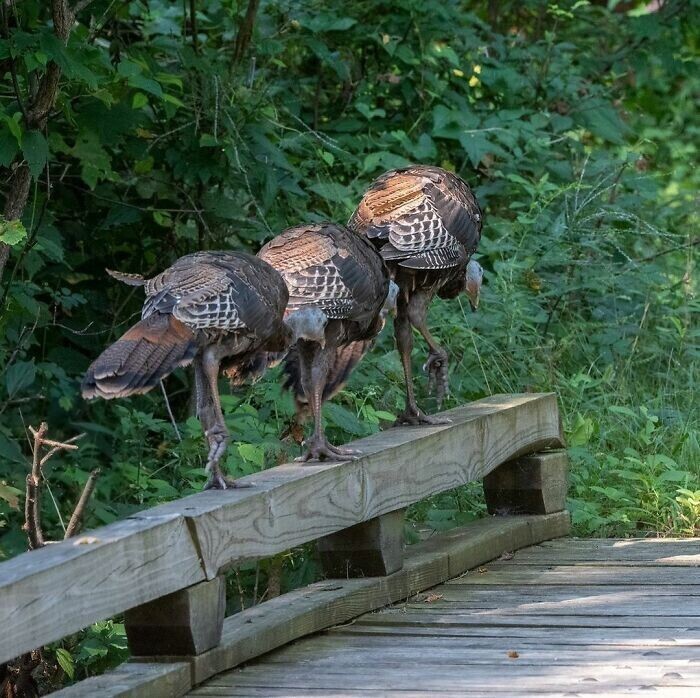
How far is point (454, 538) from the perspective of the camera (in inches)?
228

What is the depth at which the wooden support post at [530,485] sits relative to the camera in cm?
635

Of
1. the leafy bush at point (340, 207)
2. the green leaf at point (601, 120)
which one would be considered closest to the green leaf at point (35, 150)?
the leafy bush at point (340, 207)

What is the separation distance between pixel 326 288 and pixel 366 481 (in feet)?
2.31

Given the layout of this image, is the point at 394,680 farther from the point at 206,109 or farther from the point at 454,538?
the point at 206,109

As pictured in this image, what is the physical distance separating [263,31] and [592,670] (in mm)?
6201

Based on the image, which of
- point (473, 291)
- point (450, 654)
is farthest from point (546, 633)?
point (473, 291)

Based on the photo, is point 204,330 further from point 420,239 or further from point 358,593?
point 420,239

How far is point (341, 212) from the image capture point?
8.43 m

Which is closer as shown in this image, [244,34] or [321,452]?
[321,452]

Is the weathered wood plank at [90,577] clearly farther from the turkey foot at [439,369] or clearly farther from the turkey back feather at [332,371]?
the turkey foot at [439,369]

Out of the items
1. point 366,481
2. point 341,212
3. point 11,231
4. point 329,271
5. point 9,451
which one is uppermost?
point 341,212

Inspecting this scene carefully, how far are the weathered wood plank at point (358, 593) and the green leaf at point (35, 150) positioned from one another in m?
2.29

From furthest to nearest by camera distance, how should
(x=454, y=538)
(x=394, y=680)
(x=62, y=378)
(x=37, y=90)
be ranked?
(x=62, y=378), (x=37, y=90), (x=454, y=538), (x=394, y=680)

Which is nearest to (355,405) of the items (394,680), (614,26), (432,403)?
(432,403)
